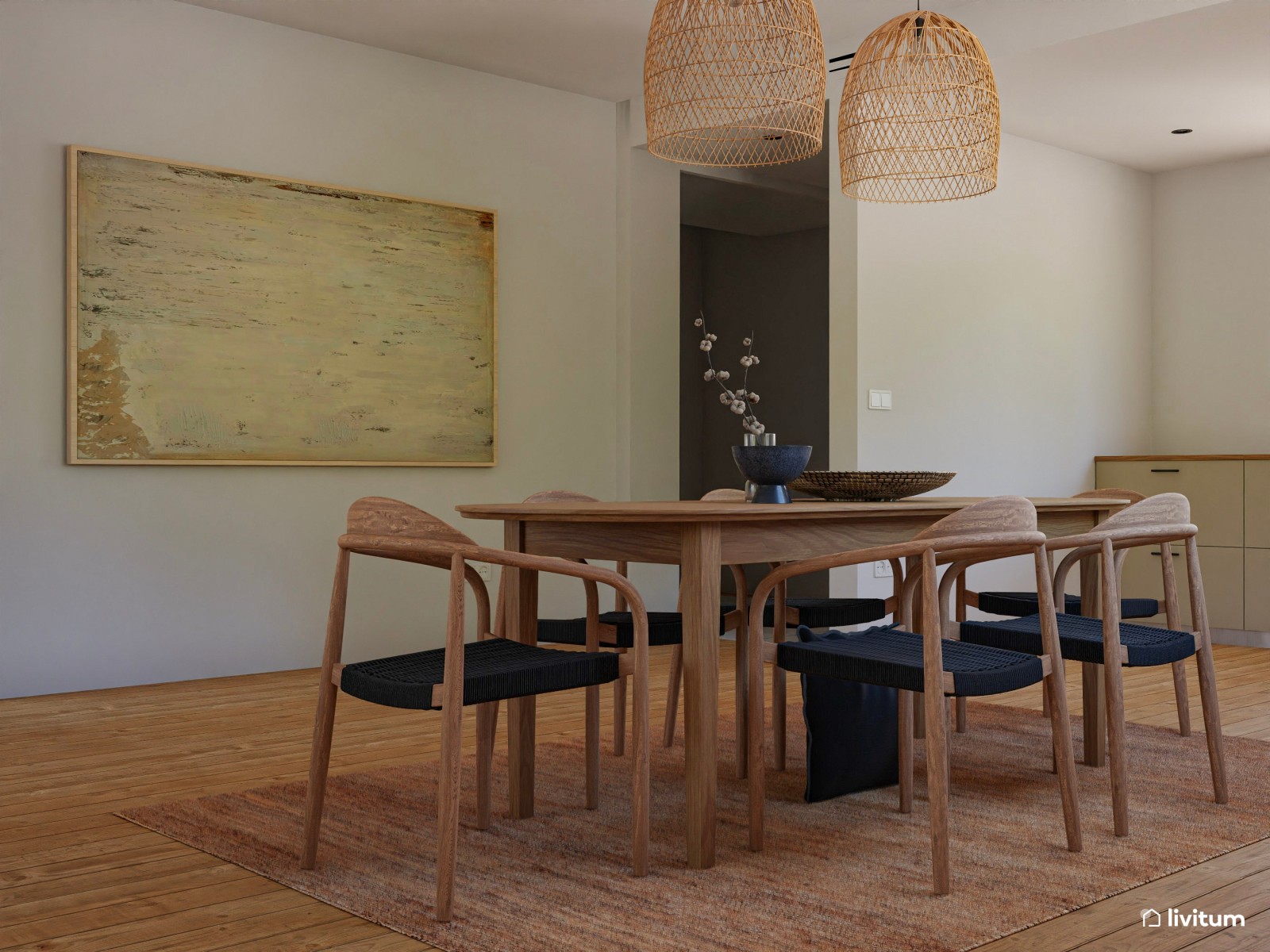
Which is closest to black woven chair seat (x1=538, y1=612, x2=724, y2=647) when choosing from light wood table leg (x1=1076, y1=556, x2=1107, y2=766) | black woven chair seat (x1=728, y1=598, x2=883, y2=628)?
black woven chair seat (x1=728, y1=598, x2=883, y2=628)

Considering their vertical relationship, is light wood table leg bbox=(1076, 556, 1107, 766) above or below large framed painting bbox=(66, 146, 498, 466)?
below

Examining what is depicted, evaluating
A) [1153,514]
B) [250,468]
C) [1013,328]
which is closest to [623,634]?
[1153,514]

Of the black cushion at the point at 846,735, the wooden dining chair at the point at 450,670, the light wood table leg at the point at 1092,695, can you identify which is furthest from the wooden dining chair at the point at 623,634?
the light wood table leg at the point at 1092,695

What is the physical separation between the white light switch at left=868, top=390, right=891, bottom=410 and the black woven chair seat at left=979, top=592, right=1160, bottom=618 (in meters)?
1.67

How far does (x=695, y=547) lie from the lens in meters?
2.39

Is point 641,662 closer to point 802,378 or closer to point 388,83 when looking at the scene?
point 388,83

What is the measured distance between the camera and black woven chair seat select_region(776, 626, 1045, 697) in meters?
2.27

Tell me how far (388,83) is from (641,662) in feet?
12.5

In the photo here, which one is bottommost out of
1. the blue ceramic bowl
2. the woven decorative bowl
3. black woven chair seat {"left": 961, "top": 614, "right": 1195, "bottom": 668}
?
black woven chair seat {"left": 961, "top": 614, "right": 1195, "bottom": 668}

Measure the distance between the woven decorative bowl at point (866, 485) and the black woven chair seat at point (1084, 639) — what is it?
0.38 meters

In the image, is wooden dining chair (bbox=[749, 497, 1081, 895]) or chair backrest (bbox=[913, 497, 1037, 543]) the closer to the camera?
wooden dining chair (bbox=[749, 497, 1081, 895])

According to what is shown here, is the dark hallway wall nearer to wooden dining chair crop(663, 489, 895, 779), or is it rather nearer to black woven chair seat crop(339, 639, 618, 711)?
wooden dining chair crop(663, 489, 895, 779)

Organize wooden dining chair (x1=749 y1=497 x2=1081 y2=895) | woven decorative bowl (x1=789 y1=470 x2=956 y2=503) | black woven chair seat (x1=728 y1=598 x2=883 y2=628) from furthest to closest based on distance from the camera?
black woven chair seat (x1=728 y1=598 x2=883 y2=628)
woven decorative bowl (x1=789 y1=470 x2=956 y2=503)
wooden dining chair (x1=749 y1=497 x2=1081 y2=895)

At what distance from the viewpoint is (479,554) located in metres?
2.12
